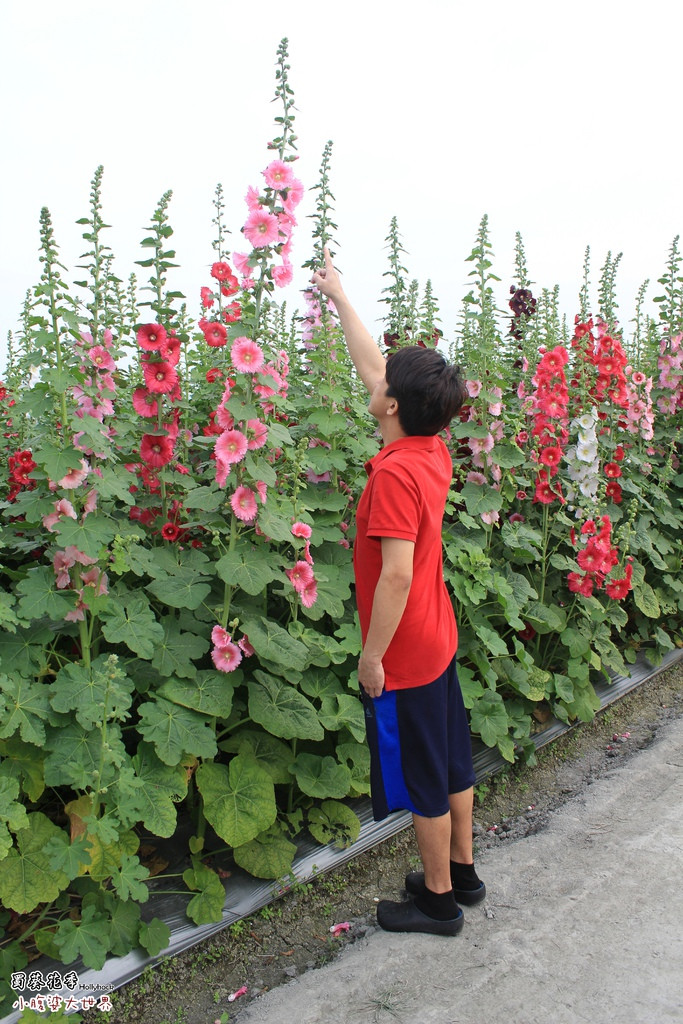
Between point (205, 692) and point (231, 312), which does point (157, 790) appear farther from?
point (231, 312)

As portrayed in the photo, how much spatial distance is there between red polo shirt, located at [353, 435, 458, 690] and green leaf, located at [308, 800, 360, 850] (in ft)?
2.88

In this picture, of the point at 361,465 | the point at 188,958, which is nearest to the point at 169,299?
the point at 361,465

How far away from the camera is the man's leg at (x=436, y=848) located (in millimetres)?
2488

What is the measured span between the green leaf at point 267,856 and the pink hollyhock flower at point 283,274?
1.86m

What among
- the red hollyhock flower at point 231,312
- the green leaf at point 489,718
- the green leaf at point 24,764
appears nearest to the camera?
the green leaf at point 24,764

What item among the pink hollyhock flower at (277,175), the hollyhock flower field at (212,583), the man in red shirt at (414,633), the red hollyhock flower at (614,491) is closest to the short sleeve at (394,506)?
the man in red shirt at (414,633)

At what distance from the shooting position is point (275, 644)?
8.80 feet

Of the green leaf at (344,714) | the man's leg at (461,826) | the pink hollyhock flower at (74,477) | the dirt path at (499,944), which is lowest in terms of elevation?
the dirt path at (499,944)

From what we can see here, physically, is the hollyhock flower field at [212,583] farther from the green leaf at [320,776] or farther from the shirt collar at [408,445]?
the shirt collar at [408,445]

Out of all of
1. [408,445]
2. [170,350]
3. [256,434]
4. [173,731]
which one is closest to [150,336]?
[170,350]

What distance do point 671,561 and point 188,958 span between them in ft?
12.0

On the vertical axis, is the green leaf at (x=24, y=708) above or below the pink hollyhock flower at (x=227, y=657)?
below

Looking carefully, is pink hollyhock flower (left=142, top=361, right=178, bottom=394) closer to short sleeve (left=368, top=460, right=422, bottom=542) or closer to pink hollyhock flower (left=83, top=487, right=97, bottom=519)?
pink hollyhock flower (left=83, top=487, right=97, bottom=519)

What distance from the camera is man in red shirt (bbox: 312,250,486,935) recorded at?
7.35 ft
